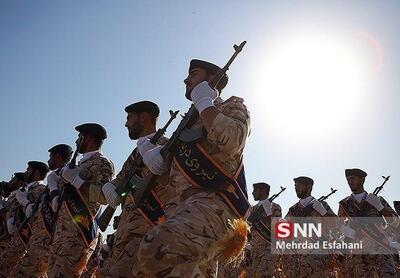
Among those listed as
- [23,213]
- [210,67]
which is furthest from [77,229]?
[23,213]

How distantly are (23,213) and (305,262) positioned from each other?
7573 mm

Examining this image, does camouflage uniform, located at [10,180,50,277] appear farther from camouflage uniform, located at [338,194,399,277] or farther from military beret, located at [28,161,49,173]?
camouflage uniform, located at [338,194,399,277]

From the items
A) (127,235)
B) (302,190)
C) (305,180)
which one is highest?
(305,180)

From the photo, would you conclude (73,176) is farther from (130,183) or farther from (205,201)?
(205,201)

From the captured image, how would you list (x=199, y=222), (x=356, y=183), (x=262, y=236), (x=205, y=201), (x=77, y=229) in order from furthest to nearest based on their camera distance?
(x=262, y=236), (x=356, y=183), (x=77, y=229), (x=205, y=201), (x=199, y=222)

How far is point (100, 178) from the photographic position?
232 inches

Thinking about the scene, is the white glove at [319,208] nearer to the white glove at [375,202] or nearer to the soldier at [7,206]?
the white glove at [375,202]

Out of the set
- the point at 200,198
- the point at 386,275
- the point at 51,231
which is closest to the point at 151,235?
the point at 200,198

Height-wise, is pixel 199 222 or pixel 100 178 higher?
pixel 100 178

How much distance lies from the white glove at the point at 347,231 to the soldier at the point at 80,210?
7.73 meters

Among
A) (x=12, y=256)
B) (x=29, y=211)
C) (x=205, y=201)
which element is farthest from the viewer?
(x=29, y=211)

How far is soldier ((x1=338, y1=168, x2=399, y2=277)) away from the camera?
33.4ft

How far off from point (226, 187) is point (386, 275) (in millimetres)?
8702

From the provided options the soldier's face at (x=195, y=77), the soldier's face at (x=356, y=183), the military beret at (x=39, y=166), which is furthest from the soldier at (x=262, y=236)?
the soldier's face at (x=195, y=77)
